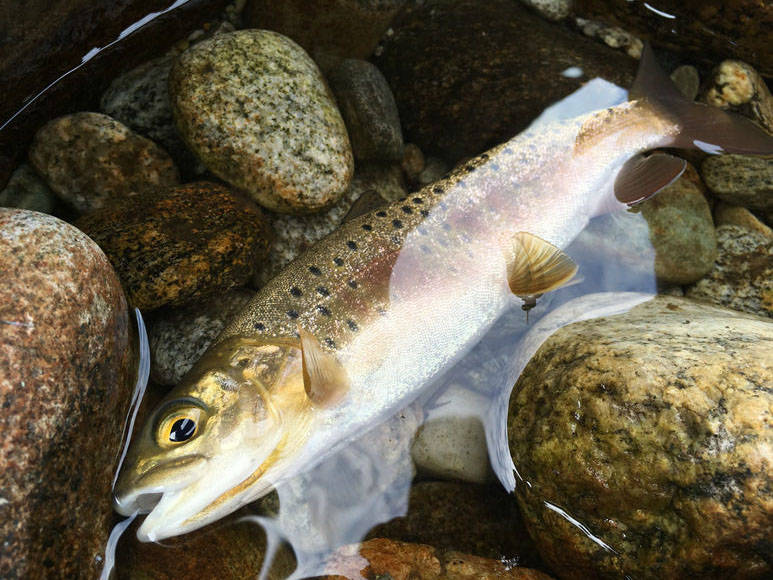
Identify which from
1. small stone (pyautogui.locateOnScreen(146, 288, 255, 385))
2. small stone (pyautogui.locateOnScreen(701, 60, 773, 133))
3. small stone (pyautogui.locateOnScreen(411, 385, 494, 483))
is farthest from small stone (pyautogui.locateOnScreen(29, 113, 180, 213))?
small stone (pyautogui.locateOnScreen(701, 60, 773, 133))

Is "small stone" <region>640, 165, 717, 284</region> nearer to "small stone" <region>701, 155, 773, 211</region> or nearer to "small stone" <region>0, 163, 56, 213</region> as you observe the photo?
"small stone" <region>701, 155, 773, 211</region>

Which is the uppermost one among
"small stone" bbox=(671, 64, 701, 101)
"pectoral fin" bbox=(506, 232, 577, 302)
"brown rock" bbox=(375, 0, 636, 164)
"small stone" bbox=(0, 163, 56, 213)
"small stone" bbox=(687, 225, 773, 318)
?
"small stone" bbox=(0, 163, 56, 213)

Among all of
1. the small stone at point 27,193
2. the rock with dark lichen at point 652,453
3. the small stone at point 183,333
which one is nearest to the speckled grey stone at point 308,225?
the small stone at point 183,333

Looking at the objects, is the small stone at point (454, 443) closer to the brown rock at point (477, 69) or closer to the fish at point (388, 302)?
the fish at point (388, 302)

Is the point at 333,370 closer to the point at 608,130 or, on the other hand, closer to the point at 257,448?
the point at 257,448

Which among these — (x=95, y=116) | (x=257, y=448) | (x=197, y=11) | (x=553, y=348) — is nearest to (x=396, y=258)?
(x=553, y=348)
